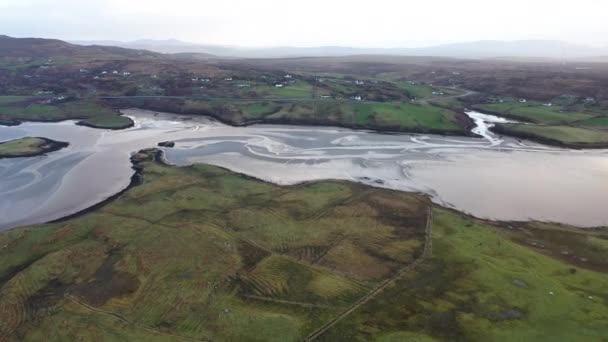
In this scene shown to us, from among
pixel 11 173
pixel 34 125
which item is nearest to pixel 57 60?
pixel 34 125

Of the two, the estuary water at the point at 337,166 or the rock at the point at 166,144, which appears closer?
the estuary water at the point at 337,166

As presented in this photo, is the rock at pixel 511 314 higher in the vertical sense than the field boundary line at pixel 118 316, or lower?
higher

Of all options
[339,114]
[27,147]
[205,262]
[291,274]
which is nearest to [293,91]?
[339,114]

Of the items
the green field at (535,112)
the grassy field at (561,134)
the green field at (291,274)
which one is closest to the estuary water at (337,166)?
the grassy field at (561,134)

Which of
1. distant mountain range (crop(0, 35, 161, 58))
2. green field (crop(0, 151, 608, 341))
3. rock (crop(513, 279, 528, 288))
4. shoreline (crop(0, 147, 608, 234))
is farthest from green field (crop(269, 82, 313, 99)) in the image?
distant mountain range (crop(0, 35, 161, 58))

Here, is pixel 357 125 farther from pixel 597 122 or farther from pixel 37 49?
pixel 37 49

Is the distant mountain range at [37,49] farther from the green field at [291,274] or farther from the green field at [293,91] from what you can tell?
the green field at [291,274]
